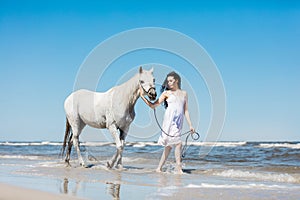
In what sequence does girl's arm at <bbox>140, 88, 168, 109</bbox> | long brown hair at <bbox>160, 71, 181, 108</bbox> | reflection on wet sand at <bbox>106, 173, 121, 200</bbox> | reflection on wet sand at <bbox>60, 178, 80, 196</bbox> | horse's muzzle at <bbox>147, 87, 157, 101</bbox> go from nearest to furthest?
reflection on wet sand at <bbox>106, 173, 121, 200</bbox>
reflection on wet sand at <bbox>60, 178, 80, 196</bbox>
horse's muzzle at <bbox>147, 87, 157, 101</bbox>
girl's arm at <bbox>140, 88, 168, 109</bbox>
long brown hair at <bbox>160, 71, 181, 108</bbox>

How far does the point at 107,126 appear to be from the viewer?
8203mm

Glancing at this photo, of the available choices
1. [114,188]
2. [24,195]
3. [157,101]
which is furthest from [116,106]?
[24,195]

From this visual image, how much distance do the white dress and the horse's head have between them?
39 centimetres

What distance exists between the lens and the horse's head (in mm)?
7296

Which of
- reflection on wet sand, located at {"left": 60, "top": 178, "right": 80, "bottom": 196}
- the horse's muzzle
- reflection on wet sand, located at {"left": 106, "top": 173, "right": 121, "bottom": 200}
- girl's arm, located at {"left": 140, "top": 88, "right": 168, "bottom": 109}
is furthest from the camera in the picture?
girl's arm, located at {"left": 140, "top": 88, "right": 168, "bottom": 109}

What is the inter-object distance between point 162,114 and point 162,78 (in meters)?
0.72

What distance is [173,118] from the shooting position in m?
7.46

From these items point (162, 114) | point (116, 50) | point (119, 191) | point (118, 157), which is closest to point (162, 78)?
point (162, 114)

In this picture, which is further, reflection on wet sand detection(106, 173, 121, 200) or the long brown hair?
the long brown hair

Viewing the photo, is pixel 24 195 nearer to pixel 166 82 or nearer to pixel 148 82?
pixel 148 82

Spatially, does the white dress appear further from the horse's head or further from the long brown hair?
the horse's head

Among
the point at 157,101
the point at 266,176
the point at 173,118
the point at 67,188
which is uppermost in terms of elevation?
the point at 157,101

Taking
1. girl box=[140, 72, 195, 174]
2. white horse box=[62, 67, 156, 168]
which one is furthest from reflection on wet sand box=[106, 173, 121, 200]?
white horse box=[62, 67, 156, 168]

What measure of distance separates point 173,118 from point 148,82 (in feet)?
2.72
